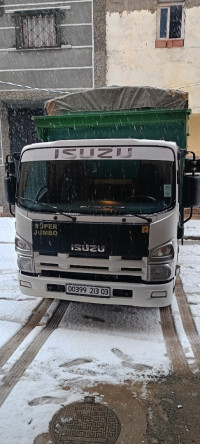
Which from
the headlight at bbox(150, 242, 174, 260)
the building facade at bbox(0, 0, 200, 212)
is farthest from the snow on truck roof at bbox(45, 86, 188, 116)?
the building facade at bbox(0, 0, 200, 212)

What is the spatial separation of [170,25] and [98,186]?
34.5ft

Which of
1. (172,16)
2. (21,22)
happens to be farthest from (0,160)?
(172,16)

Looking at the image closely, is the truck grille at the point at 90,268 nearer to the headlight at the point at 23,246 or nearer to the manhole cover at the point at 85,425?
the headlight at the point at 23,246

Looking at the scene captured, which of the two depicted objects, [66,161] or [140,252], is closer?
[140,252]

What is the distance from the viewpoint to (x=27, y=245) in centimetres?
436

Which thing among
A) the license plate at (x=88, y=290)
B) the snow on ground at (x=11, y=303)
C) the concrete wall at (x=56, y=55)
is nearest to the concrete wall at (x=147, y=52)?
the concrete wall at (x=56, y=55)

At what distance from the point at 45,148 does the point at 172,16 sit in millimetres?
10578

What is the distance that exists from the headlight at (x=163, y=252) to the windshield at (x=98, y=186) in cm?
45

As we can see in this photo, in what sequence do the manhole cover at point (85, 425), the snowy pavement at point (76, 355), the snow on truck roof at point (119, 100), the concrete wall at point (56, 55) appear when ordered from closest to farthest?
1. the manhole cover at point (85, 425)
2. the snowy pavement at point (76, 355)
3. the snow on truck roof at point (119, 100)
4. the concrete wall at point (56, 55)

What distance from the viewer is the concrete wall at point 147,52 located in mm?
11992

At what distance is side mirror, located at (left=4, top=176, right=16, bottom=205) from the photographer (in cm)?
494

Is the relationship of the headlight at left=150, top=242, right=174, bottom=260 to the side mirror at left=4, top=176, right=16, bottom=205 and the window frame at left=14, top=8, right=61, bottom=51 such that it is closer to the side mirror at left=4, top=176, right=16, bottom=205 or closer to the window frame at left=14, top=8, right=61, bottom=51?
the side mirror at left=4, top=176, right=16, bottom=205

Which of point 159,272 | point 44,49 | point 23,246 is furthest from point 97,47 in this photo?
point 159,272

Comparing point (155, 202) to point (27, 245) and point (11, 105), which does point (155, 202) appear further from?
point (11, 105)
